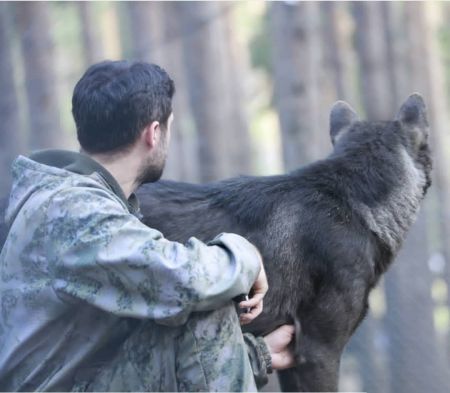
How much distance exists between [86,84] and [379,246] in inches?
80.1

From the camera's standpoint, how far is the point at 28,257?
3199 millimetres

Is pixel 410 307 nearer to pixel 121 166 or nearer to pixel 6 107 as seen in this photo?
pixel 6 107

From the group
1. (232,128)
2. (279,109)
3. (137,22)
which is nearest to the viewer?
(279,109)

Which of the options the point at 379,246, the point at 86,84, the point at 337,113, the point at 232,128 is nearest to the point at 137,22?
the point at 232,128

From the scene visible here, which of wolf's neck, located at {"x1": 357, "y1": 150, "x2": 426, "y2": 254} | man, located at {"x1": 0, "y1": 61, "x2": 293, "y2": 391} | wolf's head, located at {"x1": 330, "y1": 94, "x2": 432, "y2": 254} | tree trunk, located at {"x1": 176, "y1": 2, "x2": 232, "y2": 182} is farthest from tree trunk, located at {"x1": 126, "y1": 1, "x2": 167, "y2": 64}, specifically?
man, located at {"x1": 0, "y1": 61, "x2": 293, "y2": 391}

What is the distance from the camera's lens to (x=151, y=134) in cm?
353

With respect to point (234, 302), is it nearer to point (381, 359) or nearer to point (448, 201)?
point (381, 359)

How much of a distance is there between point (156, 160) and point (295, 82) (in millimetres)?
4857

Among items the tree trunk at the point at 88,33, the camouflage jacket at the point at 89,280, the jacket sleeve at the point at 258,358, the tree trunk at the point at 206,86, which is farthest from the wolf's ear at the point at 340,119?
the tree trunk at the point at 88,33

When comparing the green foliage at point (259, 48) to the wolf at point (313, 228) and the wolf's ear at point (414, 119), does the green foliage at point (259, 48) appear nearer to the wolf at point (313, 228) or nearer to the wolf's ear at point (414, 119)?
the wolf's ear at point (414, 119)

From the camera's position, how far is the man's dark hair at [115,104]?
11.3 feet

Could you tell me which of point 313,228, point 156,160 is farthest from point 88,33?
point 156,160

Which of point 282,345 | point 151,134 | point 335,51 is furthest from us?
point 335,51

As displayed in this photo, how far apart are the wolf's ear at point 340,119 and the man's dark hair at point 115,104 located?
2.03 meters
